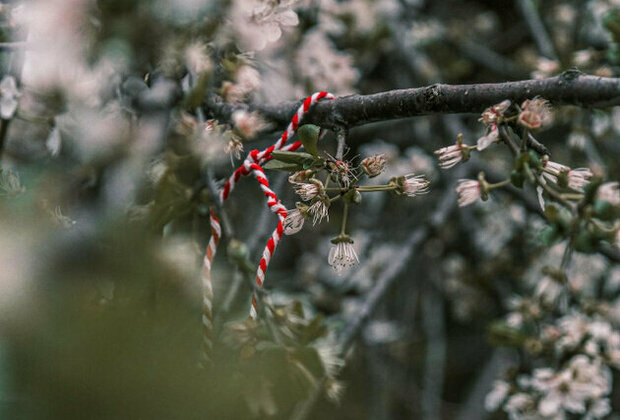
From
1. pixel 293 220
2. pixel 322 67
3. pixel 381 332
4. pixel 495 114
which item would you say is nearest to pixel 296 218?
pixel 293 220

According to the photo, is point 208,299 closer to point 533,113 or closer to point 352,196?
point 352,196

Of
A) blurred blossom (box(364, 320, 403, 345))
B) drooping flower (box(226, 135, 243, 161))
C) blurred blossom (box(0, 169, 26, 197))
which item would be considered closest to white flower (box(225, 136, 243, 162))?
drooping flower (box(226, 135, 243, 161))

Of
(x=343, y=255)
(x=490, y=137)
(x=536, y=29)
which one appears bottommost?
(x=536, y=29)

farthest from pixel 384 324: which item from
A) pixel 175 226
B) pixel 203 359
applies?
pixel 203 359

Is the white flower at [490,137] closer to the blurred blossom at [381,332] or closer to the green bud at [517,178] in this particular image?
the green bud at [517,178]

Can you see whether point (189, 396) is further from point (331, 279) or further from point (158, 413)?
point (331, 279)

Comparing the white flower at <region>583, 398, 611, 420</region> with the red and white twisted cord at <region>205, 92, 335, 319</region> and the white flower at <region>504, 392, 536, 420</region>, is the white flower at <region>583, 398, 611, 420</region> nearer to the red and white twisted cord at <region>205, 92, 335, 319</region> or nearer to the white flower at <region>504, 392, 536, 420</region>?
the white flower at <region>504, 392, 536, 420</region>
